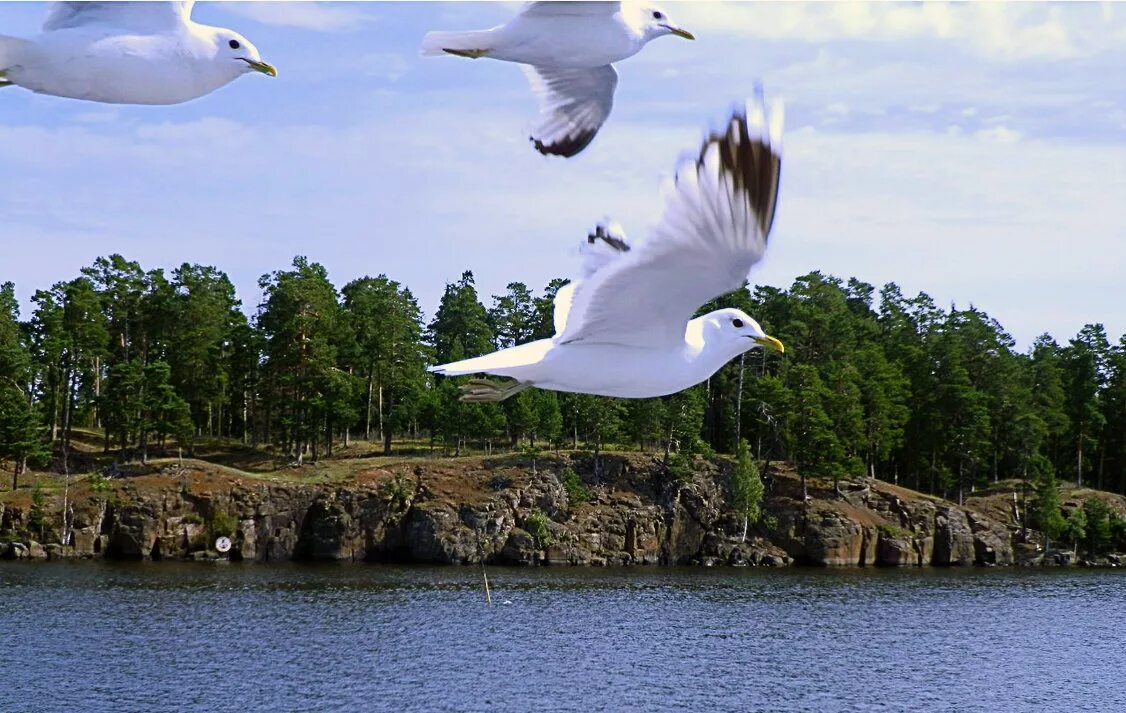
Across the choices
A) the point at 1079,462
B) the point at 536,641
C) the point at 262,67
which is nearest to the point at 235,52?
the point at 262,67

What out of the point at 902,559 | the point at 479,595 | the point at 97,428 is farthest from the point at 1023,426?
the point at 97,428

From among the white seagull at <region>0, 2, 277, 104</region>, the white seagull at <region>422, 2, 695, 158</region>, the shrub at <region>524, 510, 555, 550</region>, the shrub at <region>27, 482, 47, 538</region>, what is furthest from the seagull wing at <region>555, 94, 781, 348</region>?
the shrub at <region>524, 510, 555, 550</region>

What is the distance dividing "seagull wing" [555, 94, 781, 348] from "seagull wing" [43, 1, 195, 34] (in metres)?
2.26

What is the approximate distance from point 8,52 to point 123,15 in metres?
0.59

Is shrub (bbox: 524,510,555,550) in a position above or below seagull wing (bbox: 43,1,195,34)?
below

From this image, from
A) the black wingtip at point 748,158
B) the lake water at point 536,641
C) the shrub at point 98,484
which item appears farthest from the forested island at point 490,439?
the black wingtip at point 748,158

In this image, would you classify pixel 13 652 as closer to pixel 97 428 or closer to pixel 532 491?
pixel 532 491

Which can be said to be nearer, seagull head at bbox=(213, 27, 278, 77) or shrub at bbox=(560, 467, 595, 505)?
seagull head at bbox=(213, 27, 278, 77)

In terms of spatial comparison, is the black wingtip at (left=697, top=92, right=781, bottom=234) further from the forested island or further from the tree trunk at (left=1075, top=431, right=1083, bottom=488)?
the tree trunk at (left=1075, top=431, right=1083, bottom=488)

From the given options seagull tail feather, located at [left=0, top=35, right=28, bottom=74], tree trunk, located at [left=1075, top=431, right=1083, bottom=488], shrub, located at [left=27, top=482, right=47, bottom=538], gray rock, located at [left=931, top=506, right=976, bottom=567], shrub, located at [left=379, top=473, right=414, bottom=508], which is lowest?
gray rock, located at [left=931, top=506, right=976, bottom=567]

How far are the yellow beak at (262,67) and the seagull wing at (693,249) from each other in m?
1.82

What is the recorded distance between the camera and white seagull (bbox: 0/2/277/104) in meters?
5.40

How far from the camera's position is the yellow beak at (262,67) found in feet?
19.1

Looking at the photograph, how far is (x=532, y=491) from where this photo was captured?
6950cm
